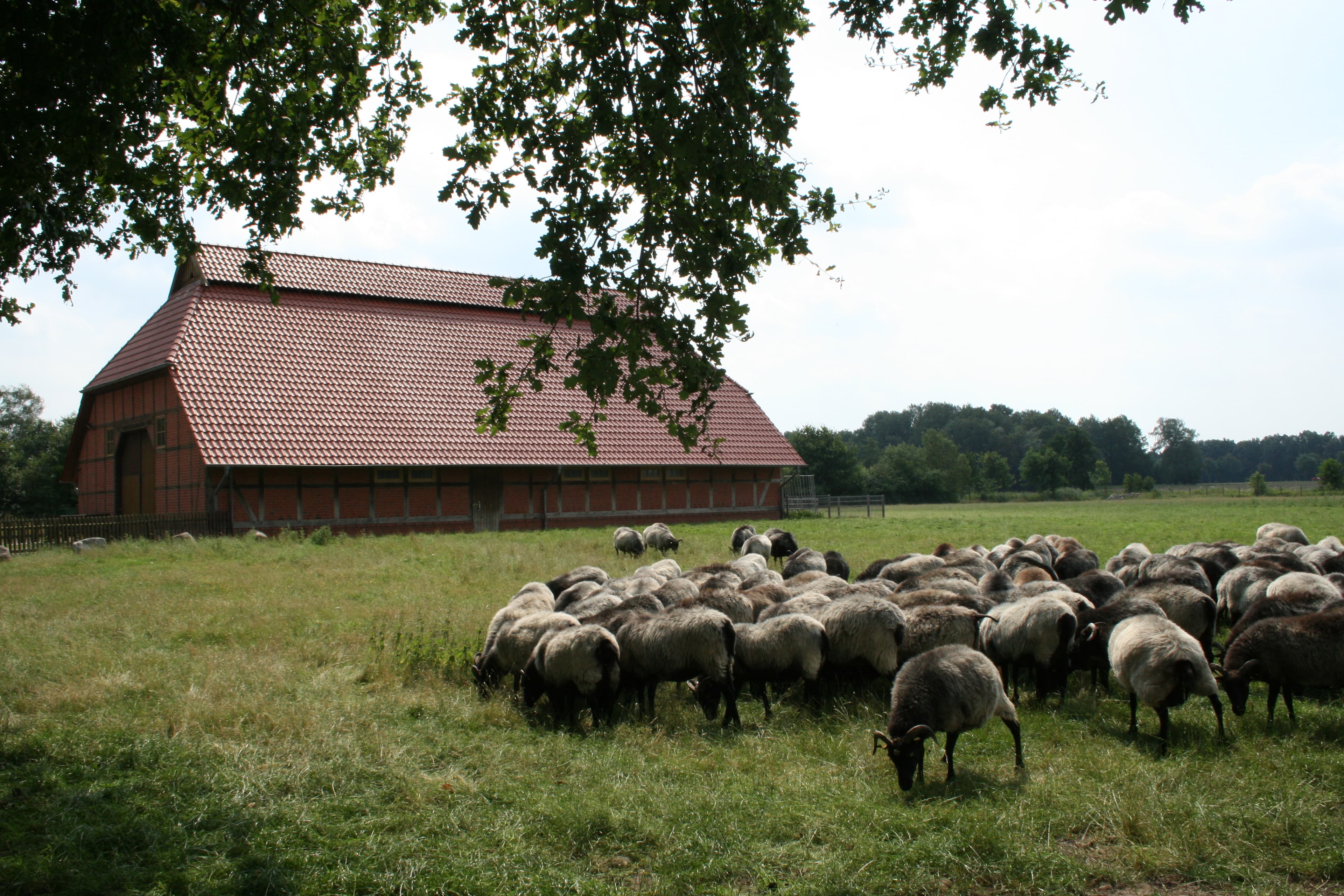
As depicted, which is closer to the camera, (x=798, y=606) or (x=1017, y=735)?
(x=1017, y=735)

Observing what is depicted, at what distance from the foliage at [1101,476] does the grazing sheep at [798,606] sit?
80638mm

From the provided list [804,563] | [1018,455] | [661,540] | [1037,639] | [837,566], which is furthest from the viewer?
[1018,455]

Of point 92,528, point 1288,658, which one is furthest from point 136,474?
point 1288,658

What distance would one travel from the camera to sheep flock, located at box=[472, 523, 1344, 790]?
6086 mm

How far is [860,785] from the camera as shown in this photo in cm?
554

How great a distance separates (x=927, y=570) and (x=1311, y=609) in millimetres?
4184

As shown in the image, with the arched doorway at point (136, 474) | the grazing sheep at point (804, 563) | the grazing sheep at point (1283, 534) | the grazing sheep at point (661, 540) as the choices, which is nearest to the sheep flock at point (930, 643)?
the grazing sheep at point (804, 563)

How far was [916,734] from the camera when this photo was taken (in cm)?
537

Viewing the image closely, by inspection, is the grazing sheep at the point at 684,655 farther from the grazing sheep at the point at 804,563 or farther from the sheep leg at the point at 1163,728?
the grazing sheep at the point at 804,563

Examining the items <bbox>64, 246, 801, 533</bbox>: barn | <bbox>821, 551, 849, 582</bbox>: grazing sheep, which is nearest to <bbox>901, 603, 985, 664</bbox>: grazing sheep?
<bbox>821, 551, 849, 582</bbox>: grazing sheep

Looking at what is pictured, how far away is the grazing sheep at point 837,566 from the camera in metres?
14.4

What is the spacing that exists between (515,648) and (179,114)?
5.97 m

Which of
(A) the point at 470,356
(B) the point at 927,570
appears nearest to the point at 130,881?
(B) the point at 927,570

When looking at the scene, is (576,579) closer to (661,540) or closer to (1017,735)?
(1017,735)
